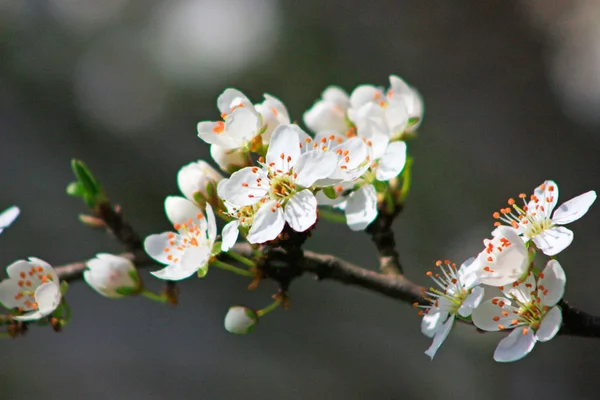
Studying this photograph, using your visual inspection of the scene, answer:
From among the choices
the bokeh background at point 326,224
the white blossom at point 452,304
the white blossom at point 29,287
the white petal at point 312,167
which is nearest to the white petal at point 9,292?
the white blossom at point 29,287

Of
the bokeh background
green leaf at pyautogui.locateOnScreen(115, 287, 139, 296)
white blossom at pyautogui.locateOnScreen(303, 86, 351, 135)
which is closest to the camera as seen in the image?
green leaf at pyautogui.locateOnScreen(115, 287, 139, 296)

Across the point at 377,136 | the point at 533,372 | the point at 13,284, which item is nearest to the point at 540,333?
the point at 377,136

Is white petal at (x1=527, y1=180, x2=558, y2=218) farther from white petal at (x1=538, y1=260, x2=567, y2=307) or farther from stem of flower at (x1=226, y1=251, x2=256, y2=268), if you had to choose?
stem of flower at (x1=226, y1=251, x2=256, y2=268)

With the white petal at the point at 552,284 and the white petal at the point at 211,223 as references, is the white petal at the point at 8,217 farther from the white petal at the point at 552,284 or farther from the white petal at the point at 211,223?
the white petal at the point at 552,284

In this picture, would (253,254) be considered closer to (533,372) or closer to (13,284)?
(13,284)

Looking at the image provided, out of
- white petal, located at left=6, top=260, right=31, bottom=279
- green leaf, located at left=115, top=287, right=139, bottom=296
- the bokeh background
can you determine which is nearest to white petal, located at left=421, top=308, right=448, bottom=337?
green leaf, located at left=115, top=287, right=139, bottom=296

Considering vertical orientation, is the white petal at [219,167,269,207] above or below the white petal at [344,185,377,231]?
above
